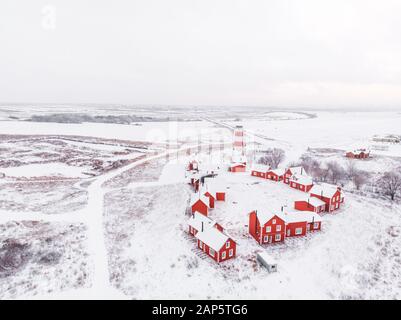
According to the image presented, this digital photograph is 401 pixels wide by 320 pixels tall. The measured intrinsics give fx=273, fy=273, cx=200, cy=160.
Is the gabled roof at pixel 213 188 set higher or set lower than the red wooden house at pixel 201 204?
higher

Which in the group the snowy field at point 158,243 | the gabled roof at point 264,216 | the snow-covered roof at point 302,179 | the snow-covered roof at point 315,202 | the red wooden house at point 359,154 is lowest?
the snowy field at point 158,243

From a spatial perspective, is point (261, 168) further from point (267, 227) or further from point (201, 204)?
point (267, 227)

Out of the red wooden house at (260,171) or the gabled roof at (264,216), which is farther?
the red wooden house at (260,171)

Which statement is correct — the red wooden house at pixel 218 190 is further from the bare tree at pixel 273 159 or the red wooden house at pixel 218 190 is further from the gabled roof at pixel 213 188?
the bare tree at pixel 273 159

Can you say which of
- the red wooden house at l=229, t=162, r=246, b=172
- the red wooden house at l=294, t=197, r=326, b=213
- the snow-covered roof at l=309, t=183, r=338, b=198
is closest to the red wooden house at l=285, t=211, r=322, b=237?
the red wooden house at l=294, t=197, r=326, b=213

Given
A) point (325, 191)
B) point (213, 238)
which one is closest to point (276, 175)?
point (325, 191)

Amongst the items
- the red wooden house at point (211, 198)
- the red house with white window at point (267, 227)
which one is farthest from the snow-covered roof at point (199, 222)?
the red wooden house at point (211, 198)

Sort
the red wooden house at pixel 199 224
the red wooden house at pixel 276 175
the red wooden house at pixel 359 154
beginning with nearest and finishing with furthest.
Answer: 1. the red wooden house at pixel 199 224
2. the red wooden house at pixel 276 175
3. the red wooden house at pixel 359 154
